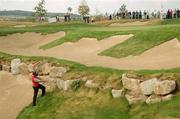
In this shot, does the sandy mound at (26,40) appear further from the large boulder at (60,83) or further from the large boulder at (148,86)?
the large boulder at (148,86)

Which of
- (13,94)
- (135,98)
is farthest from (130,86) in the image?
(13,94)

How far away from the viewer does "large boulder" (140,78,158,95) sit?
60.3 ft

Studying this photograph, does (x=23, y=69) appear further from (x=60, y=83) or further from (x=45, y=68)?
(x=60, y=83)

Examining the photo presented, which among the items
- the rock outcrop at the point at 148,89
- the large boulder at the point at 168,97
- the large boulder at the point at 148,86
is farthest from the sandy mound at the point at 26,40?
the large boulder at the point at 168,97

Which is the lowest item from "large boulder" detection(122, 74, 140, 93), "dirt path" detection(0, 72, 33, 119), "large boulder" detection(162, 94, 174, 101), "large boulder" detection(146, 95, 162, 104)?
"dirt path" detection(0, 72, 33, 119)

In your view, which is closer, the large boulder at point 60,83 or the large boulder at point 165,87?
the large boulder at point 165,87

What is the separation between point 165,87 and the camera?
59.1 ft

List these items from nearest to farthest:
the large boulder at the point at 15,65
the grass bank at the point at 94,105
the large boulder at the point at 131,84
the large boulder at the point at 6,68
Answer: the grass bank at the point at 94,105 < the large boulder at the point at 131,84 < the large boulder at the point at 15,65 < the large boulder at the point at 6,68

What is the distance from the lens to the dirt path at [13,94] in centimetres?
2383

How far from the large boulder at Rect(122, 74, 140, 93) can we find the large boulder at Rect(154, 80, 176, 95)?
1.13 metres

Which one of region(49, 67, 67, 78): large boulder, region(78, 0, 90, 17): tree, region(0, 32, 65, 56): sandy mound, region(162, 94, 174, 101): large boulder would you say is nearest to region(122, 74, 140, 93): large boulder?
region(162, 94, 174, 101): large boulder

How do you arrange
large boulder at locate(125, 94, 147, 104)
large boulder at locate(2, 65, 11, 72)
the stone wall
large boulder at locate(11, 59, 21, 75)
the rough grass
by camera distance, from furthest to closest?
large boulder at locate(2, 65, 11, 72)
large boulder at locate(11, 59, 21, 75)
large boulder at locate(125, 94, 147, 104)
the stone wall
the rough grass

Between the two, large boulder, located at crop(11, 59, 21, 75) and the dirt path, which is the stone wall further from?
large boulder, located at crop(11, 59, 21, 75)

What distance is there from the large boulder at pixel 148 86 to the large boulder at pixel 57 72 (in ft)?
20.6
